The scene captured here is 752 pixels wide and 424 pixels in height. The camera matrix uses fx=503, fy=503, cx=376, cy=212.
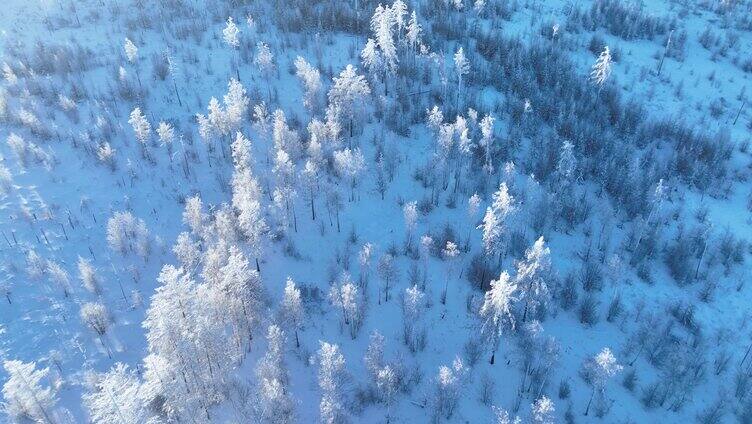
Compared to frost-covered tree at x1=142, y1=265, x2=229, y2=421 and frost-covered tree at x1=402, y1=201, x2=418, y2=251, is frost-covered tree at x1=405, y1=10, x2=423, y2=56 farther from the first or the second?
frost-covered tree at x1=142, y1=265, x2=229, y2=421

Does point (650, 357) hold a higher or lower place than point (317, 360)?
lower

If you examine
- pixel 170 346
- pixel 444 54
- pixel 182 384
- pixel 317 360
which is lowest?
pixel 317 360

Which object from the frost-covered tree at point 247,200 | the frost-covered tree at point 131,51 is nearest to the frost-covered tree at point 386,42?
the frost-covered tree at point 247,200

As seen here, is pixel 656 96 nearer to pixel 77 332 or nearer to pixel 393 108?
pixel 393 108

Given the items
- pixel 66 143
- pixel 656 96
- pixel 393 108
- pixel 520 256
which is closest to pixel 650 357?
pixel 520 256

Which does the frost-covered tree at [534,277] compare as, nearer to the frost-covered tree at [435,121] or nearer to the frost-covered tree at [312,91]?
the frost-covered tree at [435,121]

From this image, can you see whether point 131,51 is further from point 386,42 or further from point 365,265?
point 365,265

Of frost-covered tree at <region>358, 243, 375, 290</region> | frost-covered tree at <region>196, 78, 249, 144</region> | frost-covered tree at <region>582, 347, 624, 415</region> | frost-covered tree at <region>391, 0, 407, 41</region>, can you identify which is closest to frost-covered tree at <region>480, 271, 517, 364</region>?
frost-covered tree at <region>582, 347, 624, 415</region>
